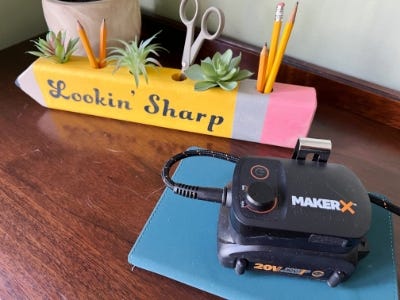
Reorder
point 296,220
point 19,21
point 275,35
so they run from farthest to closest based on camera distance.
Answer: point 19,21
point 275,35
point 296,220

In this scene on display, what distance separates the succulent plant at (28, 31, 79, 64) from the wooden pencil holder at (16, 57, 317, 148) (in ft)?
0.04

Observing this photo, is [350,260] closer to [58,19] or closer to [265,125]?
[265,125]

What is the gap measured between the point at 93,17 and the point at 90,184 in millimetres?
234

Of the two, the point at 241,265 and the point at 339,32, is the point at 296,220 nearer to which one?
the point at 241,265

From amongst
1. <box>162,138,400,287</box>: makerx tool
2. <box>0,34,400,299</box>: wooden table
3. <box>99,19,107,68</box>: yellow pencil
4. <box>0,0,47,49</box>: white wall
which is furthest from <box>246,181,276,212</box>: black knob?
<box>0,0,47,49</box>: white wall

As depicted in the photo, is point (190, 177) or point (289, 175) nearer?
point (289, 175)

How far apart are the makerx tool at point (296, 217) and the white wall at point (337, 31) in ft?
0.75

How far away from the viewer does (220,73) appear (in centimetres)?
46

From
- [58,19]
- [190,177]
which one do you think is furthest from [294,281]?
[58,19]

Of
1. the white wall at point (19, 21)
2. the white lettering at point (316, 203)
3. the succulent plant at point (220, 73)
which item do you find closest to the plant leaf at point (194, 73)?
the succulent plant at point (220, 73)

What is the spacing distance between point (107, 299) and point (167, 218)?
0.33 ft

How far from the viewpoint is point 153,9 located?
0.67 m

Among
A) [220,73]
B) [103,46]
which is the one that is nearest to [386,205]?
[220,73]

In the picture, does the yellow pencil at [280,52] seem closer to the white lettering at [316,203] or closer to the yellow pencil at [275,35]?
the yellow pencil at [275,35]
